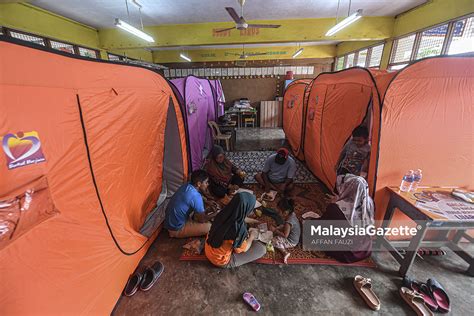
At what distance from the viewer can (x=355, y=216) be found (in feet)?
6.48

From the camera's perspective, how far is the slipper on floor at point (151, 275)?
175 centimetres

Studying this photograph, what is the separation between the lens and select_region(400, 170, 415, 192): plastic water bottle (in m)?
1.92

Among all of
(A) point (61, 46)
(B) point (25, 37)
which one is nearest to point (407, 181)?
(B) point (25, 37)

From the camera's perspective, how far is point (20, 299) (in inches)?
36.9

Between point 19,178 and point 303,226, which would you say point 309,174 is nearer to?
point 303,226

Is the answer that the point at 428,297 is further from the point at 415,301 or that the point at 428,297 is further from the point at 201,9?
the point at 201,9

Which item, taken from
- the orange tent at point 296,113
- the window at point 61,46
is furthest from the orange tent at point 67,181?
the window at point 61,46

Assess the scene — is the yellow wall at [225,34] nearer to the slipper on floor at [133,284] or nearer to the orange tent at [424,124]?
the orange tent at [424,124]

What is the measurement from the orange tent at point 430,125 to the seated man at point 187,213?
73.2 inches

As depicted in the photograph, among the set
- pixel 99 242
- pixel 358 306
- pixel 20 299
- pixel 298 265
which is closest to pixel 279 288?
pixel 298 265

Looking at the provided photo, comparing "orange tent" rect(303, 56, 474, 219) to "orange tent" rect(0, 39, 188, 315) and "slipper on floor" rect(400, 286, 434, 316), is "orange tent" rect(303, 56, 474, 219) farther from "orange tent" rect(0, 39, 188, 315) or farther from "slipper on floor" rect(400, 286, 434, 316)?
"orange tent" rect(0, 39, 188, 315)

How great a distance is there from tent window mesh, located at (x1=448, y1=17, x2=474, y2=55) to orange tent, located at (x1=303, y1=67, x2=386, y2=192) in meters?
2.41

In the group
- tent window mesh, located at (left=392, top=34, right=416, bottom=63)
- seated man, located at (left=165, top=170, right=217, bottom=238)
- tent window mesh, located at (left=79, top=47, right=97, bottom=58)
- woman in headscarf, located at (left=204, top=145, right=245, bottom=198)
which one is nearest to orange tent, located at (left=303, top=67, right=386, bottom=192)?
woman in headscarf, located at (left=204, top=145, right=245, bottom=198)

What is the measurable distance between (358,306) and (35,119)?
2.55 metres
